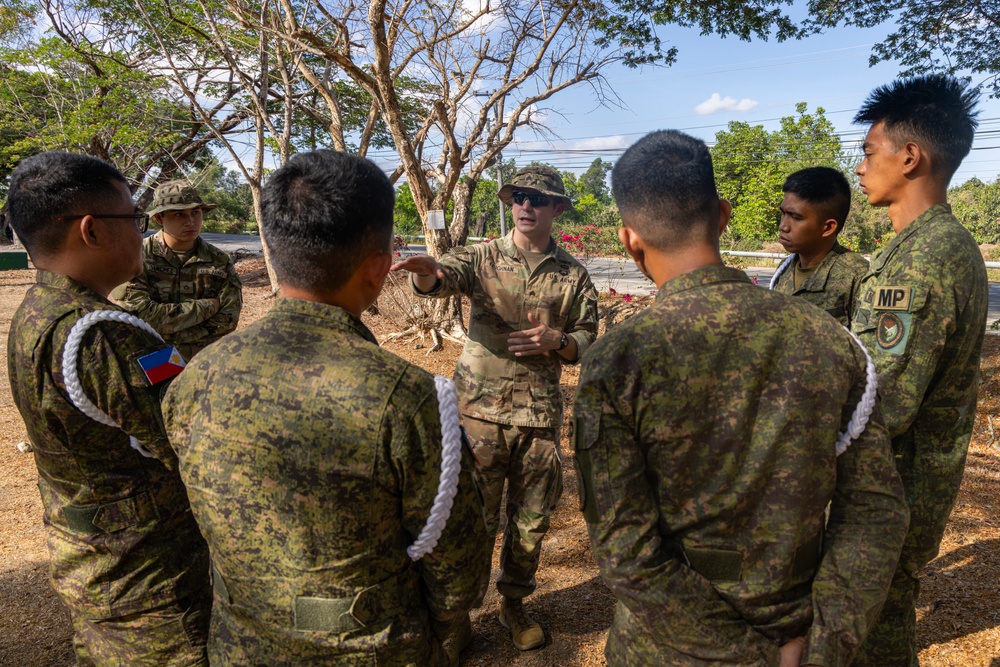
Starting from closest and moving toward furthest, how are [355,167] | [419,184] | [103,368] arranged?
[355,167] < [103,368] < [419,184]

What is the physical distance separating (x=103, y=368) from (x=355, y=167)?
92 cm

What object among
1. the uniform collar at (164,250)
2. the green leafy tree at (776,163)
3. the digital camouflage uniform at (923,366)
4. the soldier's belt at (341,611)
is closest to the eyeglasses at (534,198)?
the digital camouflage uniform at (923,366)

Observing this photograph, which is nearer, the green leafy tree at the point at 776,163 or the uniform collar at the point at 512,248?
the uniform collar at the point at 512,248

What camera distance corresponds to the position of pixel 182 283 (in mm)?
4398

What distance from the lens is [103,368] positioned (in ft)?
5.44

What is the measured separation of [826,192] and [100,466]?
3.11m

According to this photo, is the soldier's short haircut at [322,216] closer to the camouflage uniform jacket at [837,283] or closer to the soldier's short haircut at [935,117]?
the soldier's short haircut at [935,117]

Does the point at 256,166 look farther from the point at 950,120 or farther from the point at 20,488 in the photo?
the point at 950,120

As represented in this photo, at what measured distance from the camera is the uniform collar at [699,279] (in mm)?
1361

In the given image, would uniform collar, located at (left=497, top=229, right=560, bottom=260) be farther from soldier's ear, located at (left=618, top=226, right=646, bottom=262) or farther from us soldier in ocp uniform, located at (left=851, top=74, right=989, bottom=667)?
soldier's ear, located at (left=618, top=226, right=646, bottom=262)

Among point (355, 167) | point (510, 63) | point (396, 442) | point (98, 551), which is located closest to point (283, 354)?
point (396, 442)

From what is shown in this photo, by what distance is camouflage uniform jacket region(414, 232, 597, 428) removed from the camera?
3.04m

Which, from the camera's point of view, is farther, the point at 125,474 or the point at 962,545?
the point at 962,545

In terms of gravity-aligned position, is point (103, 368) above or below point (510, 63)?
below
